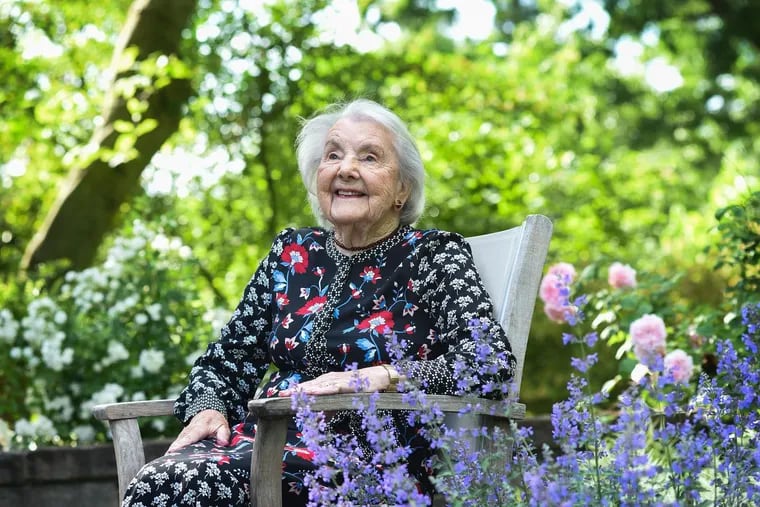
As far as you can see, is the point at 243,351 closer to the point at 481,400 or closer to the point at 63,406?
the point at 481,400

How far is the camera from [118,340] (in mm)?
4395

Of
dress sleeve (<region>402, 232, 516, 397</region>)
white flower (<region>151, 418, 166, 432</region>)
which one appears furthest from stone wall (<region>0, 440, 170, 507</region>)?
dress sleeve (<region>402, 232, 516, 397</region>)

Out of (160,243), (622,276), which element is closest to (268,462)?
(622,276)

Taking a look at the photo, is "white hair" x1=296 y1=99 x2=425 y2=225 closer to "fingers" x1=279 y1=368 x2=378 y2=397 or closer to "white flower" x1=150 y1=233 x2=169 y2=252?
"fingers" x1=279 y1=368 x2=378 y2=397

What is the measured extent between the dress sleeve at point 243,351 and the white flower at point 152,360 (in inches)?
57.9

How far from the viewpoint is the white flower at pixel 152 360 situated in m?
4.30

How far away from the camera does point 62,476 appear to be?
11.7 ft

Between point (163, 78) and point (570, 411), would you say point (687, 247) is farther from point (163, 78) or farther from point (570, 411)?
point (570, 411)

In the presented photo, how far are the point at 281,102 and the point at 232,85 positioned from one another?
0.34 m

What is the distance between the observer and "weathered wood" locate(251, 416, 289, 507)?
2.09 meters

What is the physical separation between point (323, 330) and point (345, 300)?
11 centimetres

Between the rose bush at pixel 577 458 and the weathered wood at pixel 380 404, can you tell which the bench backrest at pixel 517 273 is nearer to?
the weathered wood at pixel 380 404

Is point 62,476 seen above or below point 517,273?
below

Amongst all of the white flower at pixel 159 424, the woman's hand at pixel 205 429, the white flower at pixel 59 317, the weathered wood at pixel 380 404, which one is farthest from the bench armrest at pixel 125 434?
the white flower at pixel 59 317
